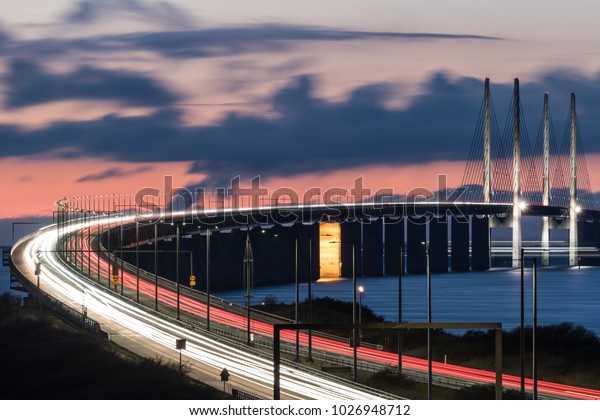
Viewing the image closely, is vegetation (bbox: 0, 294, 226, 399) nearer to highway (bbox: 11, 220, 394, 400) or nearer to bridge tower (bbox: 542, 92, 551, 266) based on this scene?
highway (bbox: 11, 220, 394, 400)

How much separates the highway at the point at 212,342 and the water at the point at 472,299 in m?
37.2

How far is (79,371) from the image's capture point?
38125mm

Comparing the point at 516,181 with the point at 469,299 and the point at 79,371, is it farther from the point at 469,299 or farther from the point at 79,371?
the point at 79,371

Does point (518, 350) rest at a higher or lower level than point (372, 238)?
lower

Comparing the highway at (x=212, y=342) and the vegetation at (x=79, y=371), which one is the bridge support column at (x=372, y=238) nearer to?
the highway at (x=212, y=342)

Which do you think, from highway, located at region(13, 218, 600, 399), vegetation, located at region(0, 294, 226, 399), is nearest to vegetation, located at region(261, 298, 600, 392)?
highway, located at region(13, 218, 600, 399)

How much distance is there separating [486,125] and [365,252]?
117ft

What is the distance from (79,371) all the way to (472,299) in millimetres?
116649

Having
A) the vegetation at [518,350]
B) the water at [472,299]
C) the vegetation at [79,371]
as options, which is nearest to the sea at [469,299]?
the water at [472,299]

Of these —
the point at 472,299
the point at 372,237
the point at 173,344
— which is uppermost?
the point at 173,344

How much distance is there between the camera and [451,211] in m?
174

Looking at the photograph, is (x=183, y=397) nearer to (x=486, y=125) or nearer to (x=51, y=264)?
(x=51, y=264)

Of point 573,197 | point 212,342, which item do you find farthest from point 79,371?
point 573,197

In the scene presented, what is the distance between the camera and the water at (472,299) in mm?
119000
